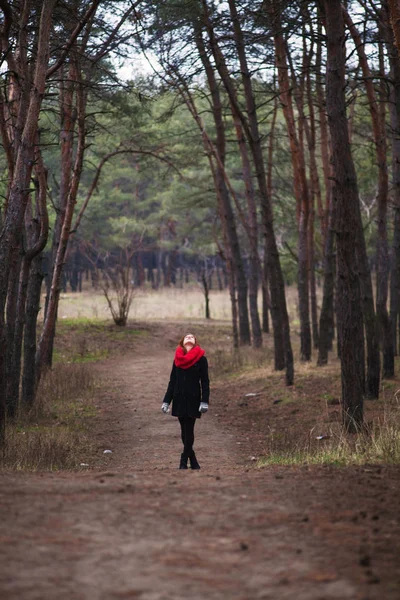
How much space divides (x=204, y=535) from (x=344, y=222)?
5990 mm

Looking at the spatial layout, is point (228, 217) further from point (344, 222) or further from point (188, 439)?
point (188, 439)

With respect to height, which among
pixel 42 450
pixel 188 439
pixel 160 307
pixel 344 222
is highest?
pixel 344 222

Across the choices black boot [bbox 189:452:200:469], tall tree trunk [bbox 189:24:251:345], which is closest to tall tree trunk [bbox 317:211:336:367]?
tall tree trunk [bbox 189:24:251:345]

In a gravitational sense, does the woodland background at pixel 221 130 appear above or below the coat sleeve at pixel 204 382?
above

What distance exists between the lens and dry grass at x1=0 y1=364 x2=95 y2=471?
8398mm

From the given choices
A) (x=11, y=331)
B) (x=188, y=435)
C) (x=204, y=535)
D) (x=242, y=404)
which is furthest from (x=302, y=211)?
(x=204, y=535)

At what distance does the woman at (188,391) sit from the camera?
27.6ft

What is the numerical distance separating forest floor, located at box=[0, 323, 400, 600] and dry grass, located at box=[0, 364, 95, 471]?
69.4 inches

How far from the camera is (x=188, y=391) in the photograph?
8.43 metres

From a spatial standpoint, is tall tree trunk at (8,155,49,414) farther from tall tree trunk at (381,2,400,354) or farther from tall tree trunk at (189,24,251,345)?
tall tree trunk at (189,24,251,345)

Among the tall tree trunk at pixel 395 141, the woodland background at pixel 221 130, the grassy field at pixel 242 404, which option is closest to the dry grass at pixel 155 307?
the grassy field at pixel 242 404

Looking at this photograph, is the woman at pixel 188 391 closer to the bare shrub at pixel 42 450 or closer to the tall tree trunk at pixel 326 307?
the bare shrub at pixel 42 450

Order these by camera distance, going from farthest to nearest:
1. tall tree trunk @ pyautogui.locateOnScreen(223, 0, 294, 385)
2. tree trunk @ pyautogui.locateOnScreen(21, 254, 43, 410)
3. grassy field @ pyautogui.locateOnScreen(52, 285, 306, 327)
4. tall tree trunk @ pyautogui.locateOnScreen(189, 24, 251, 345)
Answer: grassy field @ pyautogui.locateOnScreen(52, 285, 306, 327), tall tree trunk @ pyautogui.locateOnScreen(189, 24, 251, 345), tall tree trunk @ pyautogui.locateOnScreen(223, 0, 294, 385), tree trunk @ pyautogui.locateOnScreen(21, 254, 43, 410)

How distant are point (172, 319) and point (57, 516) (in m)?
28.8
